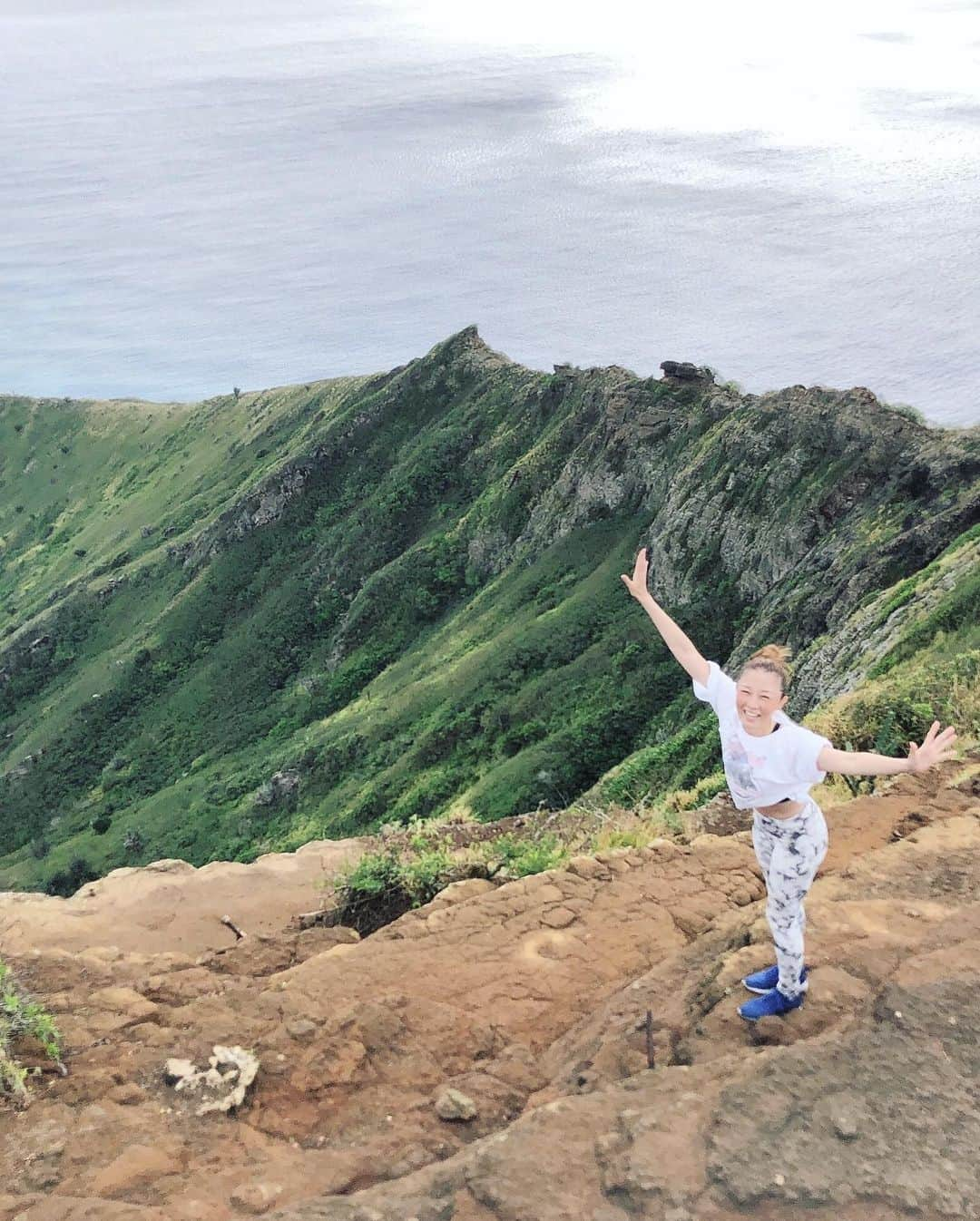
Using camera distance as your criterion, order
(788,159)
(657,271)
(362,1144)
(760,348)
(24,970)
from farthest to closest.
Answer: (788,159)
(657,271)
(760,348)
(24,970)
(362,1144)

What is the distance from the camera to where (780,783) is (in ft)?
18.6

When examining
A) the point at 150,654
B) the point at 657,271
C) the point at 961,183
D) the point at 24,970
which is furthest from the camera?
the point at 657,271

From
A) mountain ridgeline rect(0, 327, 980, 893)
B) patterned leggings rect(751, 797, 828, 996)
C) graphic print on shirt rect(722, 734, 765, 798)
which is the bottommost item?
mountain ridgeline rect(0, 327, 980, 893)

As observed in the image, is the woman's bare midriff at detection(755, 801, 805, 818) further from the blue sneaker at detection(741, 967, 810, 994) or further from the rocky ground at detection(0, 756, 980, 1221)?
the rocky ground at detection(0, 756, 980, 1221)

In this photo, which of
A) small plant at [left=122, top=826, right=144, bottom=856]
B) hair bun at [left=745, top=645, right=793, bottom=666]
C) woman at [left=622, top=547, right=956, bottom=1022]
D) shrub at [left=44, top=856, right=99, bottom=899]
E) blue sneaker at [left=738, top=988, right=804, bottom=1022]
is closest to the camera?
woman at [left=622, top=547, right=956, bottom=1022]

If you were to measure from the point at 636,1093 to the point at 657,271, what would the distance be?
16927 centimetres

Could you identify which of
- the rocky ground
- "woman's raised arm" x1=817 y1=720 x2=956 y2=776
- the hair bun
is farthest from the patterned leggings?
the hair bun

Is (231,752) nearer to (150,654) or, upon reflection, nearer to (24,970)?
(150,654)

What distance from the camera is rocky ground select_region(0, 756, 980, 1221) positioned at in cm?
498

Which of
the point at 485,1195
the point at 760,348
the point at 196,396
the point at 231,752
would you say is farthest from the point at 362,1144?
the point at 196,396

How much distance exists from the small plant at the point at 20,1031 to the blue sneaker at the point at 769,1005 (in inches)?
210

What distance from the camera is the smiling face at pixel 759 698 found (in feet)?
18.2

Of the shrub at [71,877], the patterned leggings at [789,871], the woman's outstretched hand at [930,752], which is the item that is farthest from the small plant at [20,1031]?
the shrub at [71,877]

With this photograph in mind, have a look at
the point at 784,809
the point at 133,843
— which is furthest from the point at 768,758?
the point at 133,843
